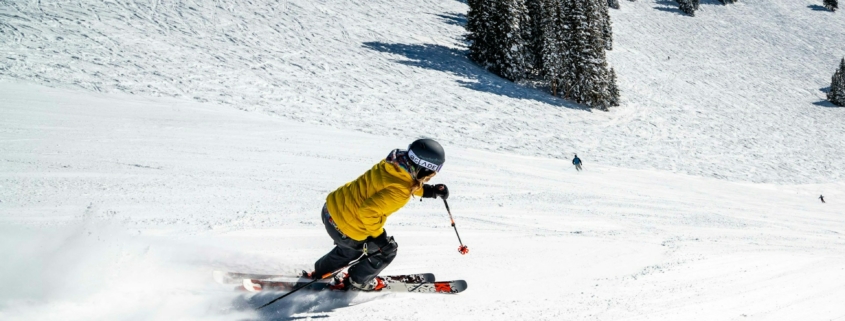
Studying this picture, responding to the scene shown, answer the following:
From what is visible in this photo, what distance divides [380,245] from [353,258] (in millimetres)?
329

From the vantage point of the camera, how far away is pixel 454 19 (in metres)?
48.0

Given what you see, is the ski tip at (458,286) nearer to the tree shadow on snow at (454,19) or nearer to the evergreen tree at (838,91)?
the tree shadow on snow at (454,19)

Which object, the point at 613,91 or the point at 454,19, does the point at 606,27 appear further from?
the point at 613,91

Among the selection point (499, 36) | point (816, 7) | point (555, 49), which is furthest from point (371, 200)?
point (816, 7)

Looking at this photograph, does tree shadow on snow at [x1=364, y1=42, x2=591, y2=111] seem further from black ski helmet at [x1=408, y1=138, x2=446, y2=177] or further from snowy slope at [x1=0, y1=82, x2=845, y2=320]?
black ski helmet at [x1=408, y1=138, x2=446, y2=177]

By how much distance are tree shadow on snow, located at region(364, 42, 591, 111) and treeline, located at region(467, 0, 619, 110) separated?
3.44ft

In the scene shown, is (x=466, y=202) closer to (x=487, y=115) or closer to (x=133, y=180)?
(x=133, y=180)

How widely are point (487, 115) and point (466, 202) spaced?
53.3ft

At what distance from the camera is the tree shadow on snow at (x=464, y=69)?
31.7 m

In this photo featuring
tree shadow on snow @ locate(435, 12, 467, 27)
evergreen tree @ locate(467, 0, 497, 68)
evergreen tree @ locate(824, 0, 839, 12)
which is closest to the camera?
evergreen tree @ locate(467, 0, 497, 68)

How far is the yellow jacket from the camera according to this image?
13.5ft

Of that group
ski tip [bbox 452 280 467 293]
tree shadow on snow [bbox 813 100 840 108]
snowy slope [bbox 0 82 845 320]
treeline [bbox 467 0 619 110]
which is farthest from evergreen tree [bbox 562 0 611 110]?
ski tip [bbox 452 280 467 293]

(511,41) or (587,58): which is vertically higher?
(511,41)

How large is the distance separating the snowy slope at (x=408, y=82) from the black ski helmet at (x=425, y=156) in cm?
1423
